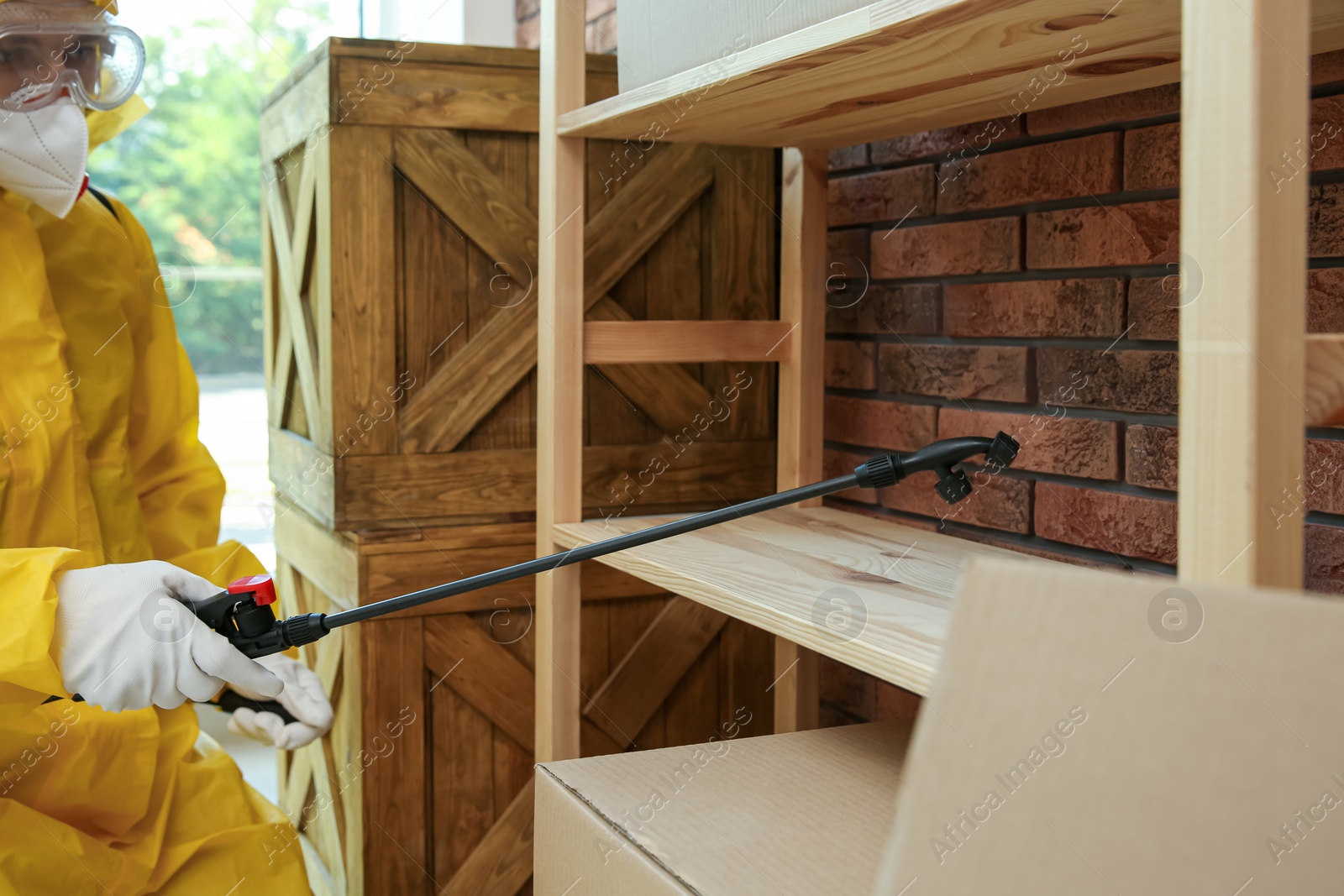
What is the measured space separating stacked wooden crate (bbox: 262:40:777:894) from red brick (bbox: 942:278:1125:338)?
0.41 meters

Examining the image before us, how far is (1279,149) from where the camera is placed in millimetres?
625

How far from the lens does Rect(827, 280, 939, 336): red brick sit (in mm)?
1505

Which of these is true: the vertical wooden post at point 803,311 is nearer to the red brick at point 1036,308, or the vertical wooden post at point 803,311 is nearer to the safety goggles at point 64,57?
the red brick at point 1036,308

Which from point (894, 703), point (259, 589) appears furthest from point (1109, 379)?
point (259, 589)

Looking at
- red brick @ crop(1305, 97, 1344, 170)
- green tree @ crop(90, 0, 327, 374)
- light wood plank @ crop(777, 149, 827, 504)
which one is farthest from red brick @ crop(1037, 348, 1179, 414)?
green tree @ crop(90, 0, 327, 374)

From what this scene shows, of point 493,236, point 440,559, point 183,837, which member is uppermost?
point 493,236

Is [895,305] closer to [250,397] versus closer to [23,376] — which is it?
[23,376]

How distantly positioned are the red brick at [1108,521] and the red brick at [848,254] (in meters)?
0.44

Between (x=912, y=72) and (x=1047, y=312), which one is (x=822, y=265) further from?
(x=912, y=72)

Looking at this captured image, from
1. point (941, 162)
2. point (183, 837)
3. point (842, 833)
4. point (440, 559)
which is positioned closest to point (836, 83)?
point (941, 162)

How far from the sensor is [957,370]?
1456 mm

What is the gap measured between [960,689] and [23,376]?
1242 millimetres

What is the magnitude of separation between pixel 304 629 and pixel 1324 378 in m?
0.87

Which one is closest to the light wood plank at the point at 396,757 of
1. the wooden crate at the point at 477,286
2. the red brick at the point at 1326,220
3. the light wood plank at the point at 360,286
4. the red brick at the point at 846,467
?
the wooden crate at the point at 477,286
